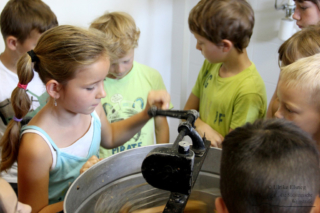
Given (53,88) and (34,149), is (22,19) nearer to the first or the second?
(53,88)

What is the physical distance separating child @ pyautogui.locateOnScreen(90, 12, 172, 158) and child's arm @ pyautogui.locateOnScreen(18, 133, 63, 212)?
430 millimetres

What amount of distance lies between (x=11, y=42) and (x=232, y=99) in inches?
32.2

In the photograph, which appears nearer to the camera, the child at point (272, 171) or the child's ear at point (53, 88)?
the child at point (272, 171)

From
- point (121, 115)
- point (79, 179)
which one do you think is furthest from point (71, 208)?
point (121, 115)

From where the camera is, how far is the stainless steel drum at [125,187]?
614 millimetres

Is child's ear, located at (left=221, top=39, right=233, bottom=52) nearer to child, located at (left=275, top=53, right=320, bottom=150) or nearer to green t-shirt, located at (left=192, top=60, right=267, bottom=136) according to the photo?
green t-shirt, located at (left=192, top=60, right=267, bottom=136)

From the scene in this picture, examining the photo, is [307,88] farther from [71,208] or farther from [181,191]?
[71,208]

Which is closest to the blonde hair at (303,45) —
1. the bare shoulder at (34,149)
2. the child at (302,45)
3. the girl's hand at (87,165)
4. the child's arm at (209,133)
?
the child at (302,45)

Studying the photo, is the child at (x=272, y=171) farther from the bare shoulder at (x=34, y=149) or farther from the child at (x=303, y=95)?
the bare shoulder at (x=34, y=149)

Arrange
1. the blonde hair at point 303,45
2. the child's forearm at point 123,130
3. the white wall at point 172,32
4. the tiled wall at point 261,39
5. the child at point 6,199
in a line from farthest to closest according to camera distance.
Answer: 1. the tiled wall at point 261,39
2. the white wall at point 172,32
3. the child's forearm at point 123,130
4. the blonde hair at point 303,45
5. the child at point 6,199

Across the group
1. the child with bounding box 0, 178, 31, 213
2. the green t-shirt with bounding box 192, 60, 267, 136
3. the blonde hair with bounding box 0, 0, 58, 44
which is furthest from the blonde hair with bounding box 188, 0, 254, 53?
the child with bounding box 0, 178, 31, 213

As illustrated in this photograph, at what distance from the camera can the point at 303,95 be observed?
0.71 m

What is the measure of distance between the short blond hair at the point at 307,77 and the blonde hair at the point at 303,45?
12 cm

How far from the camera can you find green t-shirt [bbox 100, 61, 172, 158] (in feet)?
3.73
